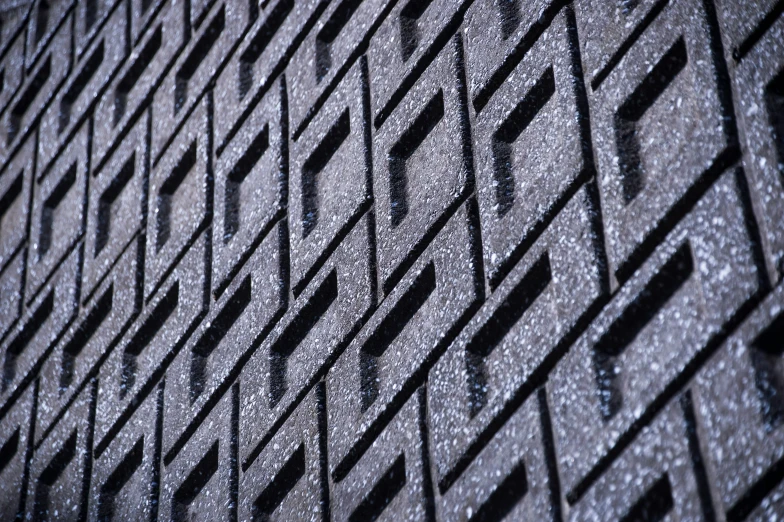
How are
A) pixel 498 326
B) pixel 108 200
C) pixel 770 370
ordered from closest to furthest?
pixel 770 370 → pixel 498 326 → pixel 108 200

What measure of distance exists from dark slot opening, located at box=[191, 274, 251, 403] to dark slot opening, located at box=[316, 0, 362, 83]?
0.31 metres

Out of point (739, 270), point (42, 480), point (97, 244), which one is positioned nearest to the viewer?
point (739, 270)

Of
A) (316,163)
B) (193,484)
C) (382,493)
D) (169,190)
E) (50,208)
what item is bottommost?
(382,493)

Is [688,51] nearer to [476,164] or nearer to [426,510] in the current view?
[476,164]

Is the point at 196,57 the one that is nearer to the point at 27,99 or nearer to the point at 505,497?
the point at 27,99

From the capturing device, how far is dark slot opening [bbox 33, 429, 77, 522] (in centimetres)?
166

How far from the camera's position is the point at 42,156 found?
206 cm

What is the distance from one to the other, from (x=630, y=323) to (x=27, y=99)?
5.02 ft

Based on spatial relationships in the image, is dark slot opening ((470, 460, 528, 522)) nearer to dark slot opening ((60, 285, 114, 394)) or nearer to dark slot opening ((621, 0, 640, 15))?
dark slot opening ((621, 0, 640, 15))

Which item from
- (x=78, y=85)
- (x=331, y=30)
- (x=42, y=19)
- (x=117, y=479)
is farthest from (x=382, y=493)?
(x=42, y=19)

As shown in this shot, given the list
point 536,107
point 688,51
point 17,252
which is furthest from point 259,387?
point 17,252

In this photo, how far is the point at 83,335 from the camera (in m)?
1.75

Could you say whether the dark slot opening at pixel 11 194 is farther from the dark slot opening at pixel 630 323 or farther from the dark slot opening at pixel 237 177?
the dark slot opening at pixel 630 323

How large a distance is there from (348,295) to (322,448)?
17 cm
